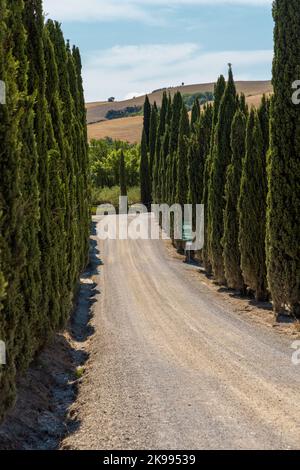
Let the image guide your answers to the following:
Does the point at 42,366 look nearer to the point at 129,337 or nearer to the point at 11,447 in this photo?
Answer: the point at 129,337

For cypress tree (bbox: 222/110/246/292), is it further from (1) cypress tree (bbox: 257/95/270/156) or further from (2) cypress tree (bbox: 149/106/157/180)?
(2) cypress tree (bbox: 149/106/157/180)

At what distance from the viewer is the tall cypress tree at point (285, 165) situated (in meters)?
15.6

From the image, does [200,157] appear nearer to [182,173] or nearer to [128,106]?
[182,173]

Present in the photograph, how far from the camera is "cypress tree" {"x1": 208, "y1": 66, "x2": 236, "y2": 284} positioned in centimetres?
2305

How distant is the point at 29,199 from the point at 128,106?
162327mm

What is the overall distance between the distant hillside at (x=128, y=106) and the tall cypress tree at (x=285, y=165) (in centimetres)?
6638

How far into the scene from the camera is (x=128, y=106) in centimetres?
16738

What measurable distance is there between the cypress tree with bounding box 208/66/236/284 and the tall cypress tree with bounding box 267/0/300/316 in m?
6.88

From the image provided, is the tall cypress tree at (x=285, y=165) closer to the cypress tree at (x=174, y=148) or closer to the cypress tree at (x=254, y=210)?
the cypress tree at (x=254, y=210)

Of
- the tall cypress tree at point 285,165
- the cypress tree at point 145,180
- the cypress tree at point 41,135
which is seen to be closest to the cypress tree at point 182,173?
the tall cypress tree at point 285,165

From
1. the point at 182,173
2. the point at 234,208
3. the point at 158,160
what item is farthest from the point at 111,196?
the point at 234,208

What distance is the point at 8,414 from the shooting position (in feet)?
25.7

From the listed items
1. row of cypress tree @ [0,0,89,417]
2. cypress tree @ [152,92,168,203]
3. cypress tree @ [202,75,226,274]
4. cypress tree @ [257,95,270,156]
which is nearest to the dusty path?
row of cypress tree @ [0,0,89,417]
